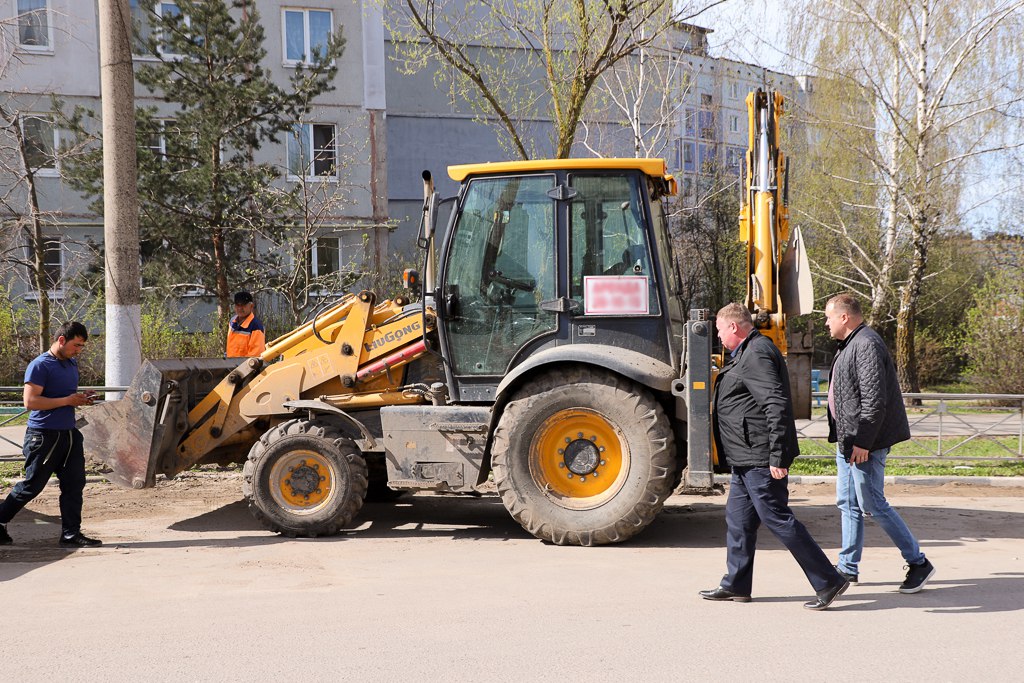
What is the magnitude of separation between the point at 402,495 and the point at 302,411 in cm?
194

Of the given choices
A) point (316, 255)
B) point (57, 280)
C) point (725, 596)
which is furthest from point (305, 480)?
point (316, 255)

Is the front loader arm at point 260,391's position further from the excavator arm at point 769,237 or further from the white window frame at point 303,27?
the white window frame at point 303,27

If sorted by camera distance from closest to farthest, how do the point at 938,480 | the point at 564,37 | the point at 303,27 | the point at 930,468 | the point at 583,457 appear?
the point at 583,457
the point at 938,480
the point at 930,468
the point at 564,37
the point at 303,27

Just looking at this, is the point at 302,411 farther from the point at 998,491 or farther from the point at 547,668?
the point at 998,491

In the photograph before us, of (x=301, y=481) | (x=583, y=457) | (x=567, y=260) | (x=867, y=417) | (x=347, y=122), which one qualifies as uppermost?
(x=347, y=122)

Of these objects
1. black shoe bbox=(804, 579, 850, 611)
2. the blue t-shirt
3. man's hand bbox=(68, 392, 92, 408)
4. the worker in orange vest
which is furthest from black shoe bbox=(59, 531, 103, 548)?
black shoe bbox=(804, 579, 850, 611)

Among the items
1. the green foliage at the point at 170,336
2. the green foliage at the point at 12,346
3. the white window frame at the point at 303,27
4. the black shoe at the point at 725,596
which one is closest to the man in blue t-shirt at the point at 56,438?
the black shoe at the point at 725,596

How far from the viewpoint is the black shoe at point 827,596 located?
5.63 metres

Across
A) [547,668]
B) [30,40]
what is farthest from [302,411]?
[30,40]

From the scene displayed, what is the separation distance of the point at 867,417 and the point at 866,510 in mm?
657

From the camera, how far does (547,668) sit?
4.68 metres

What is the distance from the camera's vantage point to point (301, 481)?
7984 millimetres

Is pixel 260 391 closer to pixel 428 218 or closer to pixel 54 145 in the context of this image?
pixel 428 218

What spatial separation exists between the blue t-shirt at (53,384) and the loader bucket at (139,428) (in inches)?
15.9
